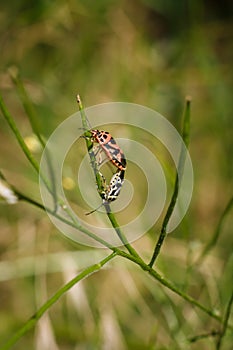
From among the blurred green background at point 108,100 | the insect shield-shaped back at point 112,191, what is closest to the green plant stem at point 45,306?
the insect shield-shaped back at point 112,191

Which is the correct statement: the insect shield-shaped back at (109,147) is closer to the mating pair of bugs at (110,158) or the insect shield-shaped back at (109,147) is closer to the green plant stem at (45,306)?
the mating pair of bugs at (110,158)

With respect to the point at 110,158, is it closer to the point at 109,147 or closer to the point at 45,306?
the point at 109,147

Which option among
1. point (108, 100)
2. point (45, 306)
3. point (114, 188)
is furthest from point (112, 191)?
point (108, 100)

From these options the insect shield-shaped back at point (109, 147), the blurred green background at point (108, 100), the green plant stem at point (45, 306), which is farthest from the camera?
the blurred green background at point (108, 100)

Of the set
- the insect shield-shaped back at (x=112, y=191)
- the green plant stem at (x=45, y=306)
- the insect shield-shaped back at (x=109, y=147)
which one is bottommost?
the green plant stem at (x=45, y=306)

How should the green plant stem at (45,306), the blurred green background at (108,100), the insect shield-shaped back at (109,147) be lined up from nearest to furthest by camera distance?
the green plant stem at (45,306) < the insect shield-shaped back at (109,147) < the blurred green background at (108,100)

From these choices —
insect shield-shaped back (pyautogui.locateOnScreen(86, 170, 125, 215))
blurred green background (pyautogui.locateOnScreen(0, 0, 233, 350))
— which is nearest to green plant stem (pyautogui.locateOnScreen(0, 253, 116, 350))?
insect shield-shaped back (pyautogui.locateOnScreen(86, 170, 125, 215))

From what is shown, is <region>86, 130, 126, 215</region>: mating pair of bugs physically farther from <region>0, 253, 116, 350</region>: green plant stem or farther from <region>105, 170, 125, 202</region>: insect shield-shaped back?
<region>0, 253, 116, 350</region>: green plant stem

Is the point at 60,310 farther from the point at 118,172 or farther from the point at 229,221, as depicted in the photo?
the point at 118,172

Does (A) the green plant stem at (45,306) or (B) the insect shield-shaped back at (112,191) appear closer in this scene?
(A) the green plant stem at (45,306)
